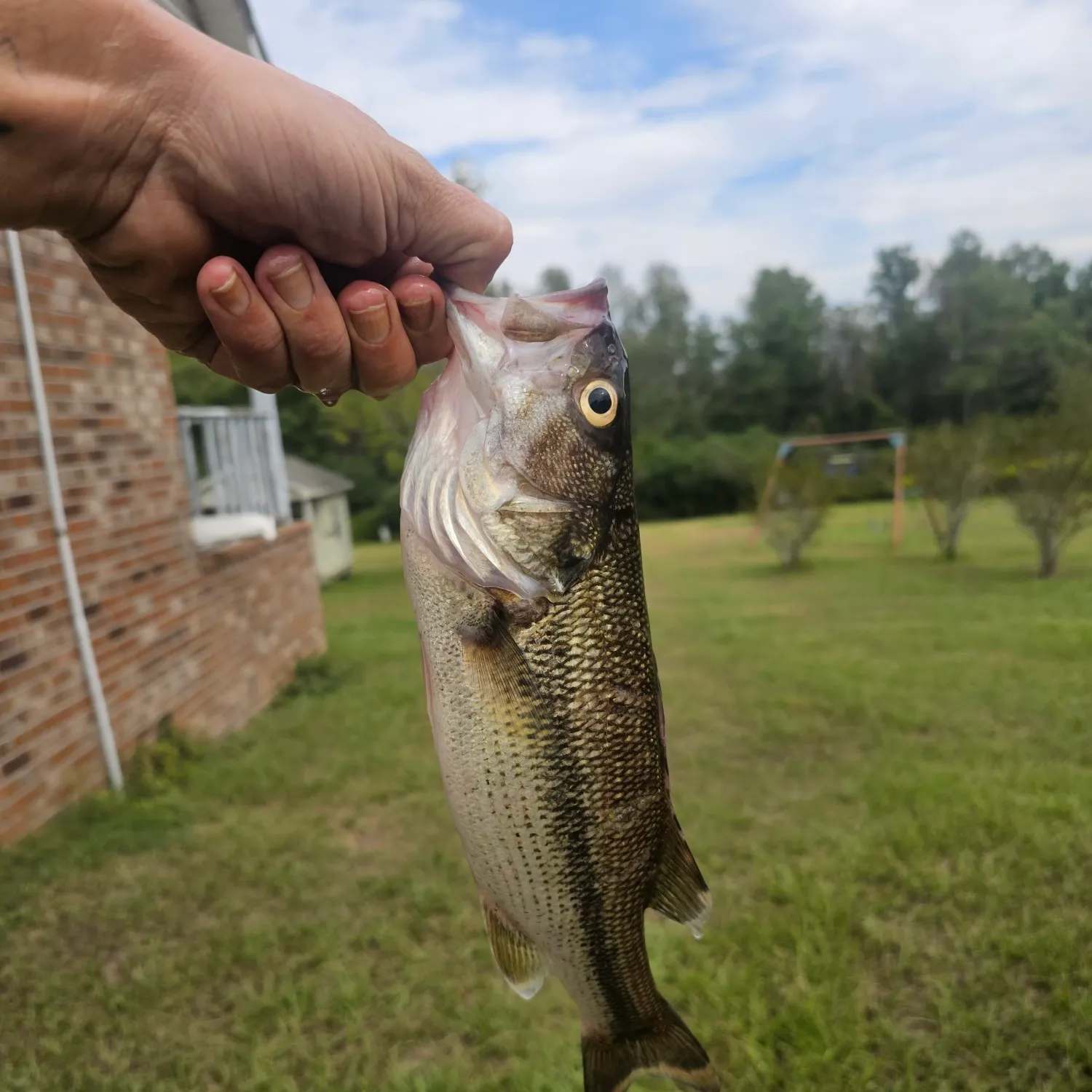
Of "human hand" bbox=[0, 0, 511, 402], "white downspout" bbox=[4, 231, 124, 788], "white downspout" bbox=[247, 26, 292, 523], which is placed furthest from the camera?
"white downspout" bbox=[247, 26, 292, 523]

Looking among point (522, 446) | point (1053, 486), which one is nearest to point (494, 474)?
point (522, 446)

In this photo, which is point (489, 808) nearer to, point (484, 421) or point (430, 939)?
point (484, 421)

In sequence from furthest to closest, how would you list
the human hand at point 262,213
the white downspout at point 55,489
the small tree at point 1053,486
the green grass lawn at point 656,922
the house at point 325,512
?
the house at point 325,512 → the small tree at point 1053,486 → the white downspout at point 55,489 → the green grass lawn at point 656,922 → the human hand at point 262,213

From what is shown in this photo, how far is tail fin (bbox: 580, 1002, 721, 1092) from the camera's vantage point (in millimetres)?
Result: 1692

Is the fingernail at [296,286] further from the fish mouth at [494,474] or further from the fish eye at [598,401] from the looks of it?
the fish eye at [598,401]

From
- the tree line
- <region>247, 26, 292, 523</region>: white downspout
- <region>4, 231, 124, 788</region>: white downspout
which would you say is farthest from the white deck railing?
the tree line

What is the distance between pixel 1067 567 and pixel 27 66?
559 inches

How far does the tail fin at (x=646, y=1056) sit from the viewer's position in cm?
169

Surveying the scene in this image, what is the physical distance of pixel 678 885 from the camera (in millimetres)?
1728

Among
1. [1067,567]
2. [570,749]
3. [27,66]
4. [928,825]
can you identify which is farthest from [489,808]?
[1067,567]

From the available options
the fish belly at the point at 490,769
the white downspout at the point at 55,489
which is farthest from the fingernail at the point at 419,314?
the white downspout at the point at 55,489

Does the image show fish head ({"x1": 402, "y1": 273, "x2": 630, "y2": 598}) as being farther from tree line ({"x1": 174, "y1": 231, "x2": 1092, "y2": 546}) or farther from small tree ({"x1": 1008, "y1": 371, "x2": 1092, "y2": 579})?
tree line ({"x1": 174, "y1": 231, "x2": 1092, "y2": 546})

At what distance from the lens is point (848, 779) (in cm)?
502

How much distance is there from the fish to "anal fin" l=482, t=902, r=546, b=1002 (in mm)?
88
